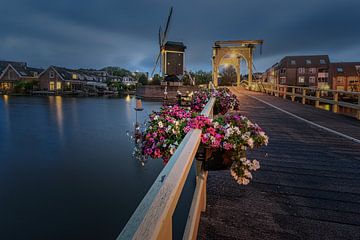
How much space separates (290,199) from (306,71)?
226 feet

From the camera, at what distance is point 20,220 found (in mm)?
7477

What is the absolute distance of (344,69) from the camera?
187 feet

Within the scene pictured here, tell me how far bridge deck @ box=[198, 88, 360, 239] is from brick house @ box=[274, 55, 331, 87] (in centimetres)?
6553

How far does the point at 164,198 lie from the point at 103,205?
26.5ft

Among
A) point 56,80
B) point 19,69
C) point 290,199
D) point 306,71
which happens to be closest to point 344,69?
point 306,71

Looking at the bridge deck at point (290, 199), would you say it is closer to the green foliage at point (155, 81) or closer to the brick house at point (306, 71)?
the green foliage at point (155, 81)

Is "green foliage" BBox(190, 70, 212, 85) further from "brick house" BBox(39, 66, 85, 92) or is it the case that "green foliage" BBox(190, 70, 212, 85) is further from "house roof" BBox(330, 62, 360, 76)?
"brick house" BBox(39, 66, 85, 92)

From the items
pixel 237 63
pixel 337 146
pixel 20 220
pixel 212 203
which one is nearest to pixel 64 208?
pixel 20 220

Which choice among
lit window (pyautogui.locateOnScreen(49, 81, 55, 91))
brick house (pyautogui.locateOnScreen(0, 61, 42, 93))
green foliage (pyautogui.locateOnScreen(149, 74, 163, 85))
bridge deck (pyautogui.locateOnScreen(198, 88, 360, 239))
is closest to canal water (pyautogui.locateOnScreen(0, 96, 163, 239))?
bridge deck (pyautogui.locateOnScreen(198, 88, 360, 239))

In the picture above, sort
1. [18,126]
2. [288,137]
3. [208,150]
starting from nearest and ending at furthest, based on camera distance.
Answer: [208,150]
[288,137]
[18,126]

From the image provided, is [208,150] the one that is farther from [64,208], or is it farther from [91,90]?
[91,90]

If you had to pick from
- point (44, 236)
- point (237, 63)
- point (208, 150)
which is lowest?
point (44, 236)

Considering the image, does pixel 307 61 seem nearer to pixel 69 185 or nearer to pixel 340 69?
pixel 340 69

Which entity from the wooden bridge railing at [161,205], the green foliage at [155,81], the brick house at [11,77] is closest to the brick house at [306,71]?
the green foliage at [155,81]
